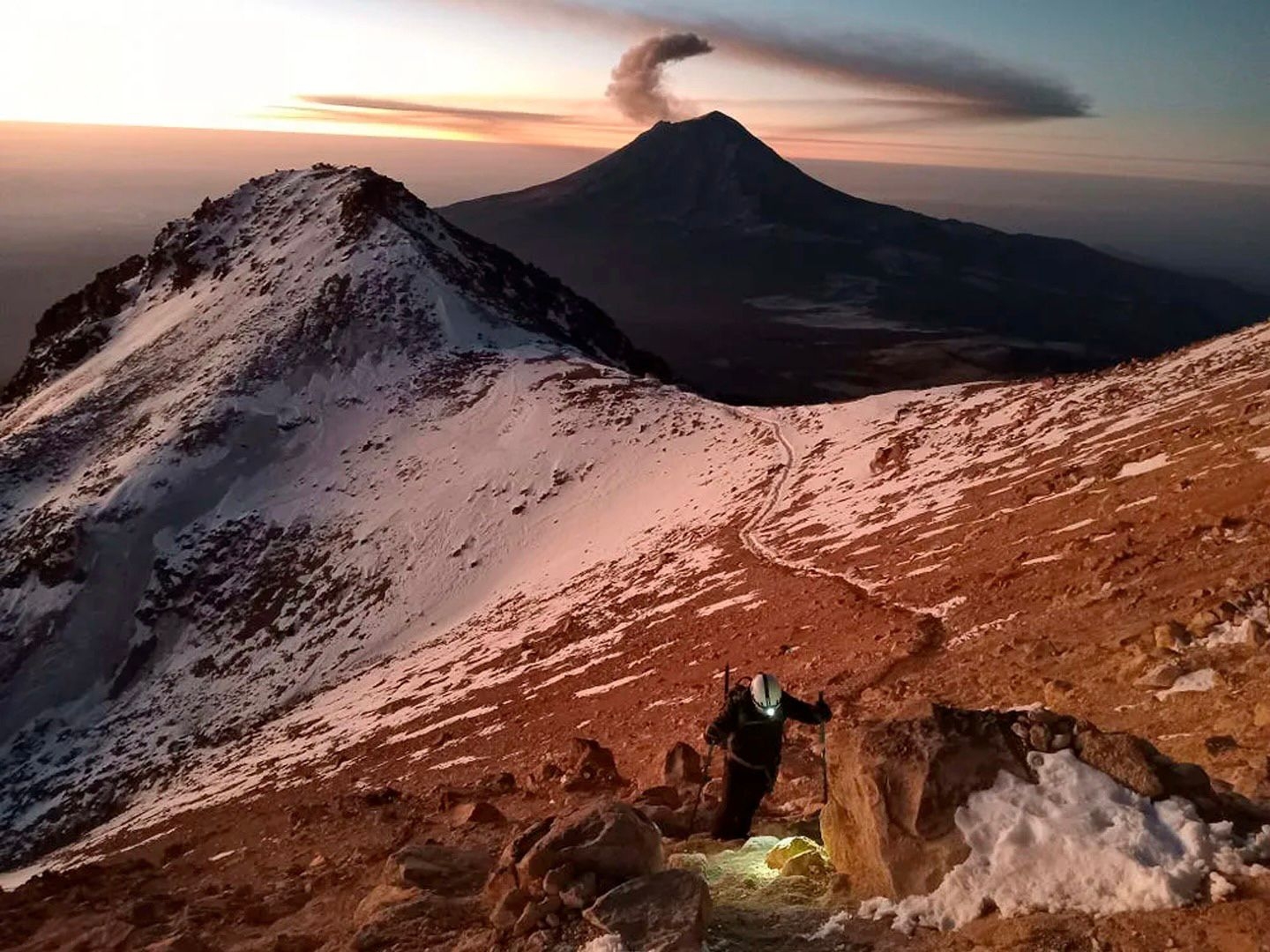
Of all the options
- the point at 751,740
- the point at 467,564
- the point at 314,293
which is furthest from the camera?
the point at 314,293

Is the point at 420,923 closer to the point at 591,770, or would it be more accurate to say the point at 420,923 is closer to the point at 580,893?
the point at 580,893

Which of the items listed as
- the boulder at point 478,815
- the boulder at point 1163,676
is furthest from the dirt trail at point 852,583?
the boulder at point 478,815

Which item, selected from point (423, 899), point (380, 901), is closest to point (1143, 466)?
point (423, 899)

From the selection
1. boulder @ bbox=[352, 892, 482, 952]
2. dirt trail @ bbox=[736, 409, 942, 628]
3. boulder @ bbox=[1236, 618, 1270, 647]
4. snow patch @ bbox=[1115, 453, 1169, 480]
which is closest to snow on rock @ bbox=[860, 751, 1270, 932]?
boulder @ bbox=[352, 892, 482, 952]

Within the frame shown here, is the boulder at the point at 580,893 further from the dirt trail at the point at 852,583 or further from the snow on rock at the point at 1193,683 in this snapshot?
the dirt trail at the point at 852,583

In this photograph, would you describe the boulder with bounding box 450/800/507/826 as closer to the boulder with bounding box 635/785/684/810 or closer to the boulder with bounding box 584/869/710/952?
the boulder with bounding box 635/785/684/810

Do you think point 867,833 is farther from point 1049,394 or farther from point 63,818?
point 63,818
